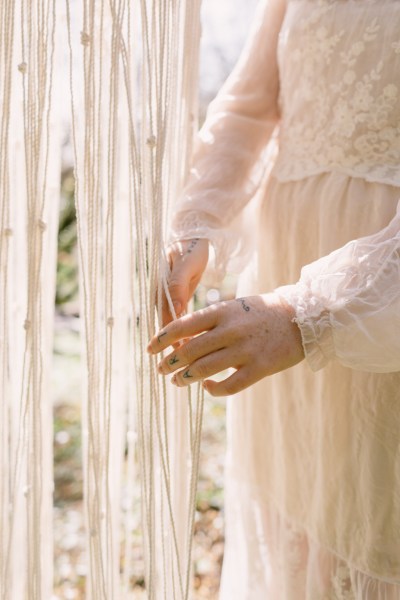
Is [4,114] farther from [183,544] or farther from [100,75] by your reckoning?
[183,544]

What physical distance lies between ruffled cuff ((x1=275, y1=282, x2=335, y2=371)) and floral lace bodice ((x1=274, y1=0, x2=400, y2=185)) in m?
0.22

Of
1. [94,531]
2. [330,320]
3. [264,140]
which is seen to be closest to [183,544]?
[94,531]

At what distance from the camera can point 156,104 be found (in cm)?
88

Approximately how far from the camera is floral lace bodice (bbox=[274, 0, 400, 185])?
0.85m

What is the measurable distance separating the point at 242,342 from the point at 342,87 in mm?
391

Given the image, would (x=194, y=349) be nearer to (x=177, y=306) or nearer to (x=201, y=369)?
(x=201, y=369)

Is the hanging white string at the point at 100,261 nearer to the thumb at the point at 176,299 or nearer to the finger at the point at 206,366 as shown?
the thumb at the point at 176,299

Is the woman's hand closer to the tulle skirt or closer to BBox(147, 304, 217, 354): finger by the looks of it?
BBox(147, 304, 217, 354): finger

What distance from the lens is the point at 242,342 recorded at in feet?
2.38

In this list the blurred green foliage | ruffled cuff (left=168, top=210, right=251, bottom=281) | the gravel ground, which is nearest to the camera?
ruffled cuff (left=168, top=210, right=251, bottom=281)

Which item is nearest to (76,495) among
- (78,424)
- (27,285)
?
(78,424)

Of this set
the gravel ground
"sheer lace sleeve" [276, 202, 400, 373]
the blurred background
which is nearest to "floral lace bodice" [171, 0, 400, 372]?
"sheer lace sleeve" [276, 202, 400, 373]

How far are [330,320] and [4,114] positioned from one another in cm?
52

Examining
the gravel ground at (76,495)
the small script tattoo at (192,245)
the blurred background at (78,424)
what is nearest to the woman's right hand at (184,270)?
the small script tattoo at (192,245)
